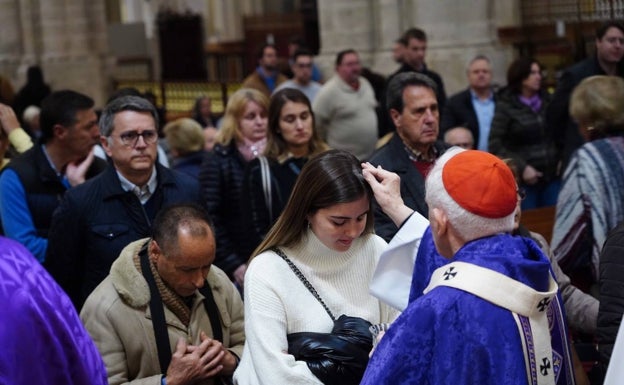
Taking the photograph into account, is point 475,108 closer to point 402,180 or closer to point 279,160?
point 279,160

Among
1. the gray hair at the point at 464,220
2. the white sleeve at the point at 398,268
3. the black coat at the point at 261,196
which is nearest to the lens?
the gray hair at the point at 464,220

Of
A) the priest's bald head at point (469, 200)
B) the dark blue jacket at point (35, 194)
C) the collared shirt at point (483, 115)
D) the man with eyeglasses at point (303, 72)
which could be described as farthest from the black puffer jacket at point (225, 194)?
the man with eyeglasses at point (303, 72)

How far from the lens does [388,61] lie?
1343 centimetres

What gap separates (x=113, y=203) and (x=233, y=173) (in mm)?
1444

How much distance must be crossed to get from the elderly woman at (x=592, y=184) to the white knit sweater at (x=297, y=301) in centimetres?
155

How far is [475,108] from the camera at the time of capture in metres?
9.27

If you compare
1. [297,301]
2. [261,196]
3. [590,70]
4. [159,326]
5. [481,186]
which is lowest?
[159,326]

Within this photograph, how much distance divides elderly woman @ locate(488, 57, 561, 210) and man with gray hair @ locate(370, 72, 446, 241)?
9.50 ft

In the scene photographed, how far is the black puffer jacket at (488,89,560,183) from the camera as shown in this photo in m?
8.59

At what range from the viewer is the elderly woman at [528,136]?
8.59m

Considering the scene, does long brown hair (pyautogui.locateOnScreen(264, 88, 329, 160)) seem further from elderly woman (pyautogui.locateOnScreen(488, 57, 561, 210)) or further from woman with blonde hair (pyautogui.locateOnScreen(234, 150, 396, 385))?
elderly woman (pyautogui.locateOnScreen(488, 57, 561, 210))

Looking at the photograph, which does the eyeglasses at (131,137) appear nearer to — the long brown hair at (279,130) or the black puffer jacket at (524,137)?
the long brown hair at (279,130)

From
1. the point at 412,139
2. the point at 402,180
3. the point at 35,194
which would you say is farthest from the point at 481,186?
the point at 35,194

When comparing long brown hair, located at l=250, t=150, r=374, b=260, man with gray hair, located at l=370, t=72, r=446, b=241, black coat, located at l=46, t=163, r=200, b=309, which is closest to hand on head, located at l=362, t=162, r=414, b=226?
long brown hair, located at l=250, t=150, r=374, b=260
